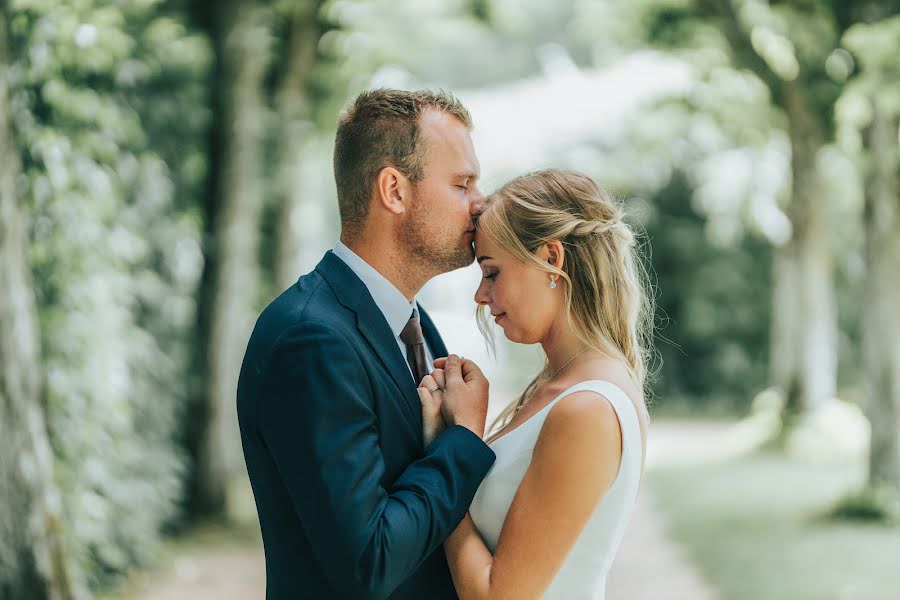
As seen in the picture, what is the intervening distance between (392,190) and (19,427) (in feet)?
10.7

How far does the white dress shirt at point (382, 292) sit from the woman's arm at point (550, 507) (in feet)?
1.31

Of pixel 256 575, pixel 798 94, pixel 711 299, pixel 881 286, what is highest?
pixel 798 94

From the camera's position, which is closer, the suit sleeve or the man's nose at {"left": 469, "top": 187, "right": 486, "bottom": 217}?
the suit sleeve

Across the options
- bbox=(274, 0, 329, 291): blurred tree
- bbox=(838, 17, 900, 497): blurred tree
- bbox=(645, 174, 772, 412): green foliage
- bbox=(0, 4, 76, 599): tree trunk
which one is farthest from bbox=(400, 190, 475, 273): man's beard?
bbox=(645, 174, 772, 412): green foliage

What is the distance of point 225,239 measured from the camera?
363 inches

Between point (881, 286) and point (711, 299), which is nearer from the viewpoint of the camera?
point (881, 286)

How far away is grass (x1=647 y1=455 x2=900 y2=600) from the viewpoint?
7.43m

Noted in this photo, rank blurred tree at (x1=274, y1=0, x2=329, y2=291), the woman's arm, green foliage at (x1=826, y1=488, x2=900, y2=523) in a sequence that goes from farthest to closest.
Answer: blurred tree at (x1=274, y1=0, x2=329, y2=291)
green foliage at (x1=826, y1=488, x2=900, y2=523)
the woman's arm

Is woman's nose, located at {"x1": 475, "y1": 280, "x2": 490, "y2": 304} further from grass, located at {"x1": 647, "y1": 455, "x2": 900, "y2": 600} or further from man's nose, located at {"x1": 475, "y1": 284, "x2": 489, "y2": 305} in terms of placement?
grass, located at {"x1": 647, "y1": 455, "x2": 900, "y2": 600}

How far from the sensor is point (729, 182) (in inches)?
695

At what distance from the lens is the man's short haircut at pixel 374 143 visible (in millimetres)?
2320

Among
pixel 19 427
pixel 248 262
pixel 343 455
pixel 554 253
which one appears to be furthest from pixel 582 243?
pixel 248 262

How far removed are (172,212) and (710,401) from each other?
52.1ft

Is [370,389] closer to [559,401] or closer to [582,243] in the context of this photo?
[559,401]
